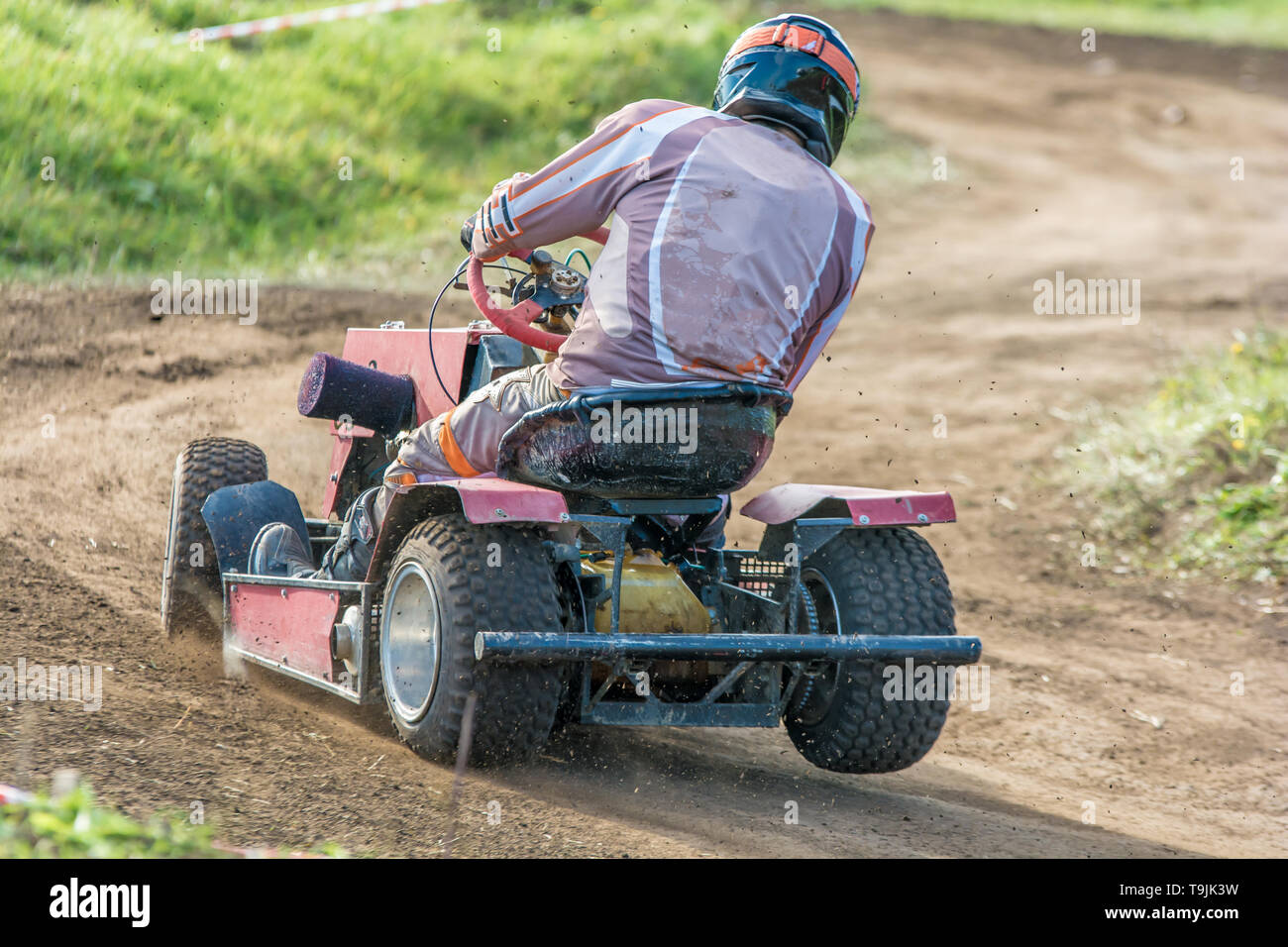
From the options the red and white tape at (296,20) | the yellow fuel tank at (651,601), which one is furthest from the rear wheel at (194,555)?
the red and white tape at (296,20)

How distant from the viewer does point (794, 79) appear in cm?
394

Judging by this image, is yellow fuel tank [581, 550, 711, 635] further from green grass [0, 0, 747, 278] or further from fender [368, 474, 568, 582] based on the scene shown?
green grass [0, 0, 747, 278]

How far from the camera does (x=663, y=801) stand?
4.09 m

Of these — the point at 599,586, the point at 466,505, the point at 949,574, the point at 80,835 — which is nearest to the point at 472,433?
the point at 466,505

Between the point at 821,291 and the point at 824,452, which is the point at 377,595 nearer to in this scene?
the point at 821,291

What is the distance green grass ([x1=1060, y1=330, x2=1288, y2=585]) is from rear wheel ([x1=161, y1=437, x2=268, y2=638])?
5037 millimetres

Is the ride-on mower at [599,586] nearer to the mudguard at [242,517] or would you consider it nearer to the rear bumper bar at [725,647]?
the rear bumper bar at [725,647]

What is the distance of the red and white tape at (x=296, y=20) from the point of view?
1332cm

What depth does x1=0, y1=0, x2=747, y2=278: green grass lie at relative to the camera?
10.6m

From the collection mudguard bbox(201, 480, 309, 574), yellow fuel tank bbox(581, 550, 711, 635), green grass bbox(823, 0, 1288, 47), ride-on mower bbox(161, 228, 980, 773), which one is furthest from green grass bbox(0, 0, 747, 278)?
green grass bbox(823, 0, 1288, 47)

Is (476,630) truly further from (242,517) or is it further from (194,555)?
(194,555)

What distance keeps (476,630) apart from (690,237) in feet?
3.87

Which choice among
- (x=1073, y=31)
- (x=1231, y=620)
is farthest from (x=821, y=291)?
(x=1073, y=31)

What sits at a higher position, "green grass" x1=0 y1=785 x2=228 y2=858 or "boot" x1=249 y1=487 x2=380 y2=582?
"boot" x1=249 y1=487 x2=380 y2=582
